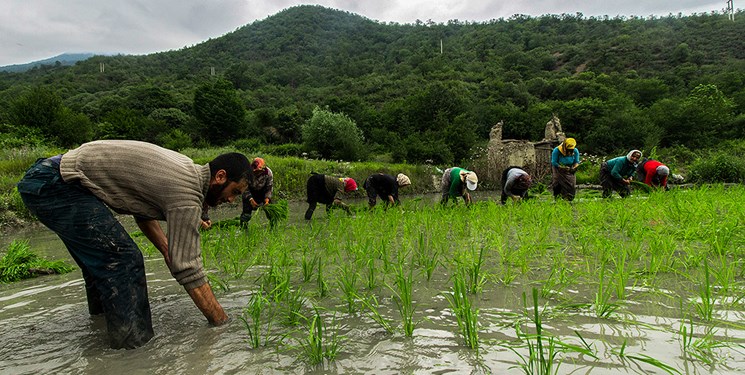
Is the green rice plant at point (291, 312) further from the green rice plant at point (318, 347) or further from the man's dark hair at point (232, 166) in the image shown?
the man's dark hair at point (232, 166)

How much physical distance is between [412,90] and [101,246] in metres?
54.5

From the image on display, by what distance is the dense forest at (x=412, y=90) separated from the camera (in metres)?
27.2

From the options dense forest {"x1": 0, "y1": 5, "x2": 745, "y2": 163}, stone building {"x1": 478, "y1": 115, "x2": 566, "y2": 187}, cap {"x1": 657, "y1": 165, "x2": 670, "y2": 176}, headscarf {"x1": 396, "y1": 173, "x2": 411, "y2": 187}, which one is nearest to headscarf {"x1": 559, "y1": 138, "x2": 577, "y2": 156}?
cap {"x1": 657, "y1": 165, "x2": 670, "y2": 176}

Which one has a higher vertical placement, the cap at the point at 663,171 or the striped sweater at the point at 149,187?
the striped sweater at the point at 149,187

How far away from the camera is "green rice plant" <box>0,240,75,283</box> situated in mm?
3688

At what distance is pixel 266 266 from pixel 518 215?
3.44 m

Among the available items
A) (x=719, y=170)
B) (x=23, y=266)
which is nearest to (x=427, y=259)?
(x=23, y=266)

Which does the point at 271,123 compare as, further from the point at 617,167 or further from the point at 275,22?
the point at 275,22

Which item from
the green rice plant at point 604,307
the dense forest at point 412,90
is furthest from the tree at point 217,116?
the green rice plant at point 604,307

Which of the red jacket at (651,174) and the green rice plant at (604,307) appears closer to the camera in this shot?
the green rice plant at (604,307)

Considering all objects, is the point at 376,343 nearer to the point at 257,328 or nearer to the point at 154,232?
the point at 257,328

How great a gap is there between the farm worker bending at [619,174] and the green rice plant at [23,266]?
9.22m

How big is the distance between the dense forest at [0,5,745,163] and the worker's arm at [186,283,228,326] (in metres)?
22.7

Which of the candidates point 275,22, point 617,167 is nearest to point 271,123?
point 617,167
